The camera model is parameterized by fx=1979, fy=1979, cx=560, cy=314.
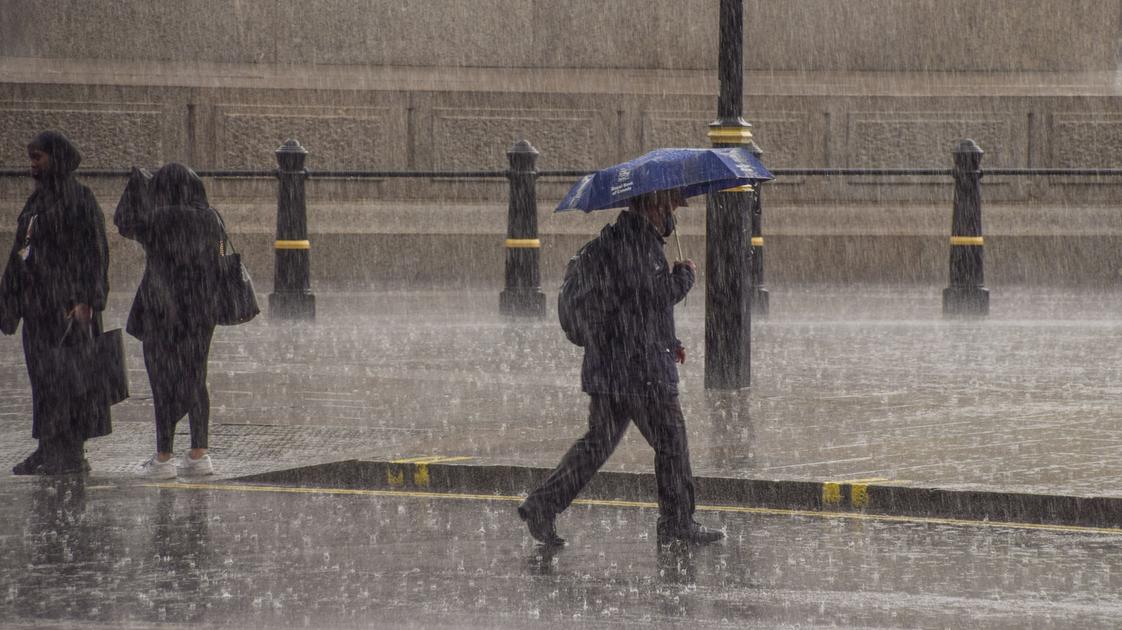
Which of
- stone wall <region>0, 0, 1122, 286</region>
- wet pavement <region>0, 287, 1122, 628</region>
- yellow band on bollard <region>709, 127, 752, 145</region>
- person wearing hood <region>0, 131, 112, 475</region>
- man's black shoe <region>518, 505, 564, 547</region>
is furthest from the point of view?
stone wall <region>0, 0, 1122, 286</region>

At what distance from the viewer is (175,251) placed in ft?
30.9

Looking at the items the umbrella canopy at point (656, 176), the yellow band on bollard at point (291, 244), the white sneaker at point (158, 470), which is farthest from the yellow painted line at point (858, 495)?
the yellow band on bollard at point (291, 244)

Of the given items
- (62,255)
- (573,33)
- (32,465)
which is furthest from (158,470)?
(573,33)

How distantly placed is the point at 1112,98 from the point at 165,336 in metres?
14.4

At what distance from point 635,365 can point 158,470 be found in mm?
2958

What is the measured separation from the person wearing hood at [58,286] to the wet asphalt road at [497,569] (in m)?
0.75

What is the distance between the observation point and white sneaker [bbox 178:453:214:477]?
9398mm

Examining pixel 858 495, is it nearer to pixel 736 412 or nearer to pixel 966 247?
pixel 736 412

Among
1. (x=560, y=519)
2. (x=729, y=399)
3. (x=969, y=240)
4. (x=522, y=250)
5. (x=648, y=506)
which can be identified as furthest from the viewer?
(x=969, y=240)

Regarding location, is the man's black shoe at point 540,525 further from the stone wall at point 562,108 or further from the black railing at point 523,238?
the stone wall at point 562,108

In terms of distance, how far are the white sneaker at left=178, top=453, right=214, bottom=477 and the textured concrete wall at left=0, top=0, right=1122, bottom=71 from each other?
11.8m

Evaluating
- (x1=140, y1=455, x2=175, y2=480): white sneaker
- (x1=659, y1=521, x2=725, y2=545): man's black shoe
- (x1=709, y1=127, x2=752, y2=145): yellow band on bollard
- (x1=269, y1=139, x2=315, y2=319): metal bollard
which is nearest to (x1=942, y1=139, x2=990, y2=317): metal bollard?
(x1=269, y1=139, x2=315, y2=319): metal bollard

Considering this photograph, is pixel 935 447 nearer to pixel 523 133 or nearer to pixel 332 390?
pixel 332 390

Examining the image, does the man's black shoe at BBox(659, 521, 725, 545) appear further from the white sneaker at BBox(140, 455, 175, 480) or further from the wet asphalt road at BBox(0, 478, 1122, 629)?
the white sneaker at BBox(140, 455, 175, 480)
